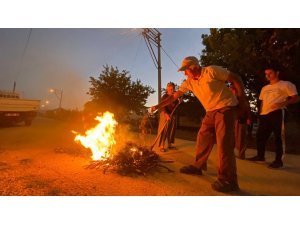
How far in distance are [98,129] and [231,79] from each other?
277 centimetres

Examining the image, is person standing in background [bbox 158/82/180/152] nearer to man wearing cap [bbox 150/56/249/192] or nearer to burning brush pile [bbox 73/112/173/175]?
burning brush pile [bbox 73/112/173/175]

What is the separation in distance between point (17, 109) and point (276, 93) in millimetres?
11429

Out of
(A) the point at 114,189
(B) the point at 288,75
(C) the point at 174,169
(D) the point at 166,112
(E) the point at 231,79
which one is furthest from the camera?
(B) the point at 288,75

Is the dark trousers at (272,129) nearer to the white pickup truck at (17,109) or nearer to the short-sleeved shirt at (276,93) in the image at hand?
the short-sleeved shirt at (276,93)

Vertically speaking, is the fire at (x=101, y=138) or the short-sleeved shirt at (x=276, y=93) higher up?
the short-sleeved shirt at (x=276, y=93)

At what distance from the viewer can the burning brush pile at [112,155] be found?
4.02 m

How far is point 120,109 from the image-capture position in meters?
20.2

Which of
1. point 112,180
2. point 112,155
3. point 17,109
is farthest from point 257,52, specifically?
point 17,109

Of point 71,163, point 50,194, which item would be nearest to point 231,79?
point 50,194

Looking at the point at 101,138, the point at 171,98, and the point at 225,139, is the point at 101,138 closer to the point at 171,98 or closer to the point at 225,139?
the point at 171,98

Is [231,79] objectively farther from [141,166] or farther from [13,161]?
[13,161]

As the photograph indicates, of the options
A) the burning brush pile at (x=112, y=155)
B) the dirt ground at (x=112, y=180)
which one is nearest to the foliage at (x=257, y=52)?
the dirt ground at (x=112, y=180)

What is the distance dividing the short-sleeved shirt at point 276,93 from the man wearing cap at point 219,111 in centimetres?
157

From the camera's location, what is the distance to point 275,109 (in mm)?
4688
